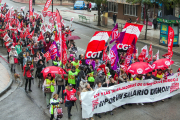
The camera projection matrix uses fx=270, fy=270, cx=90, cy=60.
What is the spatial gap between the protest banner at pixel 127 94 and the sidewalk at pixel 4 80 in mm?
4763

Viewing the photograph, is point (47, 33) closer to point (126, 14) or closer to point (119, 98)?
point (119, 98)

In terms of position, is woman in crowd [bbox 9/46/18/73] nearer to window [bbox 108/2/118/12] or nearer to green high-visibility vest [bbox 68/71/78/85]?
green high-visibility vest [bbox 68/71/78/85]

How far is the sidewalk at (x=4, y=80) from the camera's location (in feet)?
42.2

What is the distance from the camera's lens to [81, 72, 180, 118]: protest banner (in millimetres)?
10000

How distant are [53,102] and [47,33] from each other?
972cm

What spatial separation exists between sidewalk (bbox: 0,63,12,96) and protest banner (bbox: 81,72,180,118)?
15.6ft

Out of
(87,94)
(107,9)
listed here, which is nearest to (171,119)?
(87,94)

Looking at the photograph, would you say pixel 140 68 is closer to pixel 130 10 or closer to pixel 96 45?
pixel 96 45

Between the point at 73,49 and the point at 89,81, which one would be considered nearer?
the point at 89,81

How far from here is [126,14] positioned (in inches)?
1388

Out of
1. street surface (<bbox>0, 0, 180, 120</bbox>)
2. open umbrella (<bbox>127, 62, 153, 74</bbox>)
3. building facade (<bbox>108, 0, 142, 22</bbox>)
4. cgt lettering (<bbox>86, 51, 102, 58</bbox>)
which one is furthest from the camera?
building facade (<bbox>108, 0, 142, 22</bbox>)

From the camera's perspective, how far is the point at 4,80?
46.0 feet

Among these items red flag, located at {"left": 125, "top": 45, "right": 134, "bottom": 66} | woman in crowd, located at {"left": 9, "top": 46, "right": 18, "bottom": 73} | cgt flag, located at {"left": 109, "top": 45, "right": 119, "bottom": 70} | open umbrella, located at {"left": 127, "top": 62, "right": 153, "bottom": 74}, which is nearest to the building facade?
woman in crowd, located at {"left": 9, "top": 46, "right": 18, "bottom": 73}

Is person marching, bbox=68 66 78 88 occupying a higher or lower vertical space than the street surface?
higher
